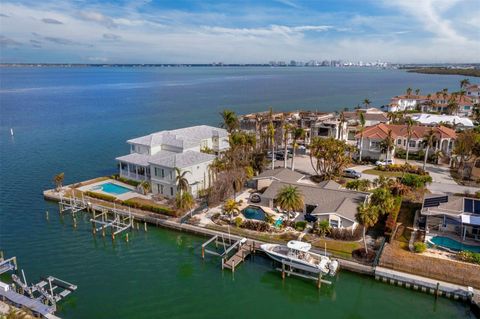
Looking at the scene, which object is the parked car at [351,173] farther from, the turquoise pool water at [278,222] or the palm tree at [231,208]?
the palm tree at [231,208]

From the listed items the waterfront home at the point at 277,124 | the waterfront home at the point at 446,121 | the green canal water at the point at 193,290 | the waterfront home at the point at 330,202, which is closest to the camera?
the green canal water at the point at 193,290

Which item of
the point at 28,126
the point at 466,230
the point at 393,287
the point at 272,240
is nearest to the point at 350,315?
the point at 393,287

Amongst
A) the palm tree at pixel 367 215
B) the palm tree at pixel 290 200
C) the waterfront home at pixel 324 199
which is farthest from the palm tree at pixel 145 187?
the palm tree at pixel 367 215

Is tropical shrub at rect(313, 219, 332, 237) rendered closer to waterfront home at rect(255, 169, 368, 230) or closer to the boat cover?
waterfront home at rect(255, 169, 368, 230)

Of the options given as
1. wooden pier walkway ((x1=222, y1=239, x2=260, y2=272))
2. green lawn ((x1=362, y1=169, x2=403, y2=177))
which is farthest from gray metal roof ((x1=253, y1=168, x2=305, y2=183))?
green lawn ((x1=362, y1=169, x2=403, y2=177))

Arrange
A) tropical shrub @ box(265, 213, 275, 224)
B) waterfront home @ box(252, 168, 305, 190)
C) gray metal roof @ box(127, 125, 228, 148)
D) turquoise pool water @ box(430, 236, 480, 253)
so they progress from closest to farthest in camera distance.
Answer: turquoise pool water @ box(430, 236, 480, 253) < tropical shrub @ box(265, 213, 275, 224) < waterfront home @ box(252, 168, 305, 190) < gray metal roof @ box(127, 125, 228, 148)

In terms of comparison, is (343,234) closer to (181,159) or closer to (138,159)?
(181,159)

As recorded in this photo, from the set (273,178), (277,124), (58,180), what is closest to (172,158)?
(273,178)
